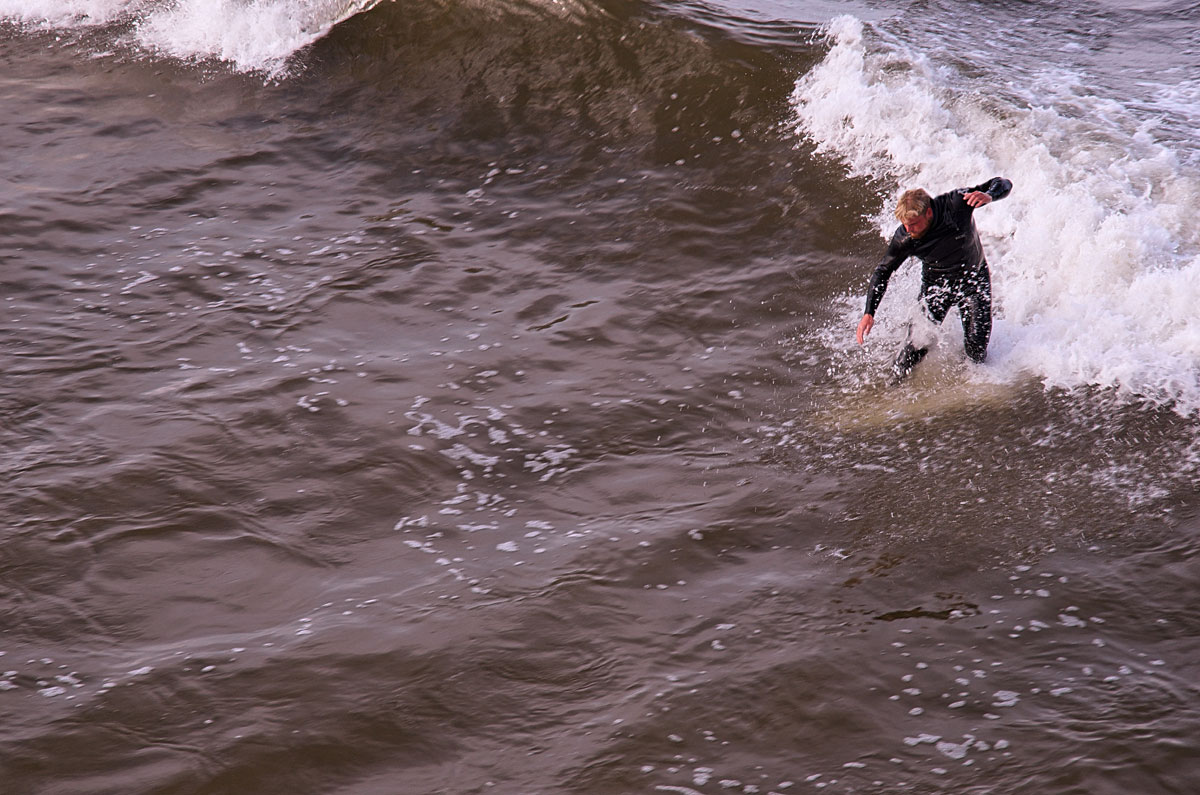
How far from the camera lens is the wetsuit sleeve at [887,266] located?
778cm

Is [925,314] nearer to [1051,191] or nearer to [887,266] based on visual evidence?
[887,266]

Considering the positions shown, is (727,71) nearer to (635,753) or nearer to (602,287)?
(602,287)

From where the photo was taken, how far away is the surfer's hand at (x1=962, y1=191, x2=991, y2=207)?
24.6 ft

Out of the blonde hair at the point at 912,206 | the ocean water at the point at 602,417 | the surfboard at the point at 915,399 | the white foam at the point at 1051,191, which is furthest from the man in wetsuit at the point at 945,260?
the white foam at the point at 1051,191

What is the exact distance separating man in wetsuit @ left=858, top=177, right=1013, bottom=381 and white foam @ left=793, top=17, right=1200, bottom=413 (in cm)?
55

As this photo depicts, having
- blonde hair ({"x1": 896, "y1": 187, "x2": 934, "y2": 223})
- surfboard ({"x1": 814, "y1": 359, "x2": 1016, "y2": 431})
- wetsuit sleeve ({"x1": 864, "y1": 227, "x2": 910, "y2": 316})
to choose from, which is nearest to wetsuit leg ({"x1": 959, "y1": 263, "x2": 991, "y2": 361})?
surfboard ({"x1": 814, "y1": 359, "x2": 1016, "y2": 431})

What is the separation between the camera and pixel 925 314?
8250 mm

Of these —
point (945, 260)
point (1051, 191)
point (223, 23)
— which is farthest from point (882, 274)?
point (223, 23)

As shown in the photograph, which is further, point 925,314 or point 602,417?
point 925,314

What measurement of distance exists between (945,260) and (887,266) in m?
0.43

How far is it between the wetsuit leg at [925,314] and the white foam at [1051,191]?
611 millimetres

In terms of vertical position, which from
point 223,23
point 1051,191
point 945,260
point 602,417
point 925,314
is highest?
point 223,23

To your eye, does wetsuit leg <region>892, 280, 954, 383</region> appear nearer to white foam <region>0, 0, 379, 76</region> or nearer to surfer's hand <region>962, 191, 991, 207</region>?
surfer's hand <region>962, 191, 991, 207</region>

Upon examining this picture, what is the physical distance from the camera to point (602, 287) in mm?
9984
